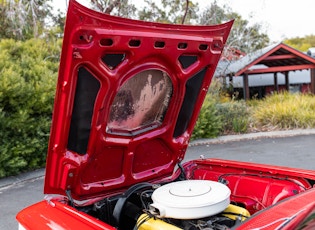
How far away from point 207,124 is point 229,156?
1.99 m

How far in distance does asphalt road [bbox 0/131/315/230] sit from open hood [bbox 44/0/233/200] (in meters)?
2.52

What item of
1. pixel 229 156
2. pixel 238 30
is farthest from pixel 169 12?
pixel 229 156

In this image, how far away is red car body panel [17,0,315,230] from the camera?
1.86 meters

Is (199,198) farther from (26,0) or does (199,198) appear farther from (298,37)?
(298,37)

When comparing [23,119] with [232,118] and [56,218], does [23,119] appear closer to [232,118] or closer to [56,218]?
[56,218]

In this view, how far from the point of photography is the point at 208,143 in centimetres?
908

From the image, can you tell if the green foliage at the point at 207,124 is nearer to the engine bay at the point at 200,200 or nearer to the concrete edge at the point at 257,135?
the concrete edge at the point at 257,135

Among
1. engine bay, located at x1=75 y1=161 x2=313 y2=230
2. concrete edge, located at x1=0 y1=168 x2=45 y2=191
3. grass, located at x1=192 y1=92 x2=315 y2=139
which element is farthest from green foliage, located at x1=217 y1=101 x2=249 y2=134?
engine bay, located at x1=75 y1=161 x2=313 y2=230

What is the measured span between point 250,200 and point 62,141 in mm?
1473

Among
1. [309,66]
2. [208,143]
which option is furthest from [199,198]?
[309,66]

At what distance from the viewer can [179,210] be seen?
2023mm

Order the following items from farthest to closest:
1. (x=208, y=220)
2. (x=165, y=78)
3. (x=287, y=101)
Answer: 1. (x=287, y=101)
2. (x=165, y=78)
3. (x=208, y=220)

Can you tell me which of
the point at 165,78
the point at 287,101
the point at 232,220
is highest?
the point at 287,101

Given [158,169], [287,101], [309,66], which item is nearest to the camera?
[158,169]
